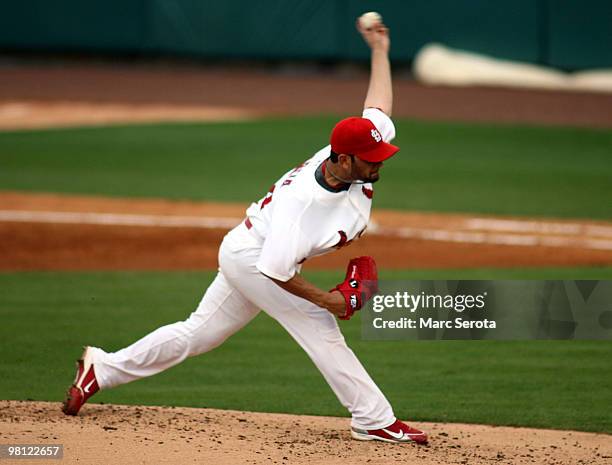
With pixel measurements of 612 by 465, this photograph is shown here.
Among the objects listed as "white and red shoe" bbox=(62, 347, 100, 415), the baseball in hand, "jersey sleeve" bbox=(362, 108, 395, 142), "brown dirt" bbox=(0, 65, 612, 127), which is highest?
"brown dirt" bbox=(0, 65, 612, 127)

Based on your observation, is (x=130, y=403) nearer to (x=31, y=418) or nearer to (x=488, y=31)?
(x=31, y=418)

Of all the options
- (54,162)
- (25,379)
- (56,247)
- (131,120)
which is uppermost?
(131,120)

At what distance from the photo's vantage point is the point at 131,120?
19422mm

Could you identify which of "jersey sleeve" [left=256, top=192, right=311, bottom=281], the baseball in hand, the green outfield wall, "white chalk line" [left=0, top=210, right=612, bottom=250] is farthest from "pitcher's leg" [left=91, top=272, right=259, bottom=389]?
the green outfield wall

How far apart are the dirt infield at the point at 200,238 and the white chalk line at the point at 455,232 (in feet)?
0.03

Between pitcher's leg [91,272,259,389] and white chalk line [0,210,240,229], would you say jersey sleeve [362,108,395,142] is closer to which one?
pitcher's leg [91,272,259,389]

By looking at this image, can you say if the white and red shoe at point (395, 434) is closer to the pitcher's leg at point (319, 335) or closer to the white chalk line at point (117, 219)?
the pitcher's leg at point (319, 335)

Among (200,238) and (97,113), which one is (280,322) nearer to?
(200,238)

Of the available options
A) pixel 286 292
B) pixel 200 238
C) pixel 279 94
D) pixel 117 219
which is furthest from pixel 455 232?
pixel 279 94

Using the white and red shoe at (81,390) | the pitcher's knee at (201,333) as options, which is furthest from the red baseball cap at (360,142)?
the white and red shoe at (81,390)

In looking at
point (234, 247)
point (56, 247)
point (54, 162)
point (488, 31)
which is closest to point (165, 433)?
point (234, 247)

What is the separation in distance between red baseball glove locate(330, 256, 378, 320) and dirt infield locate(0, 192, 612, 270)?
Answer: 16.1 ft

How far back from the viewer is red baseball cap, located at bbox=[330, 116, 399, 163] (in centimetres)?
495

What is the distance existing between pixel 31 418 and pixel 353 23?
Result: 1740cm
